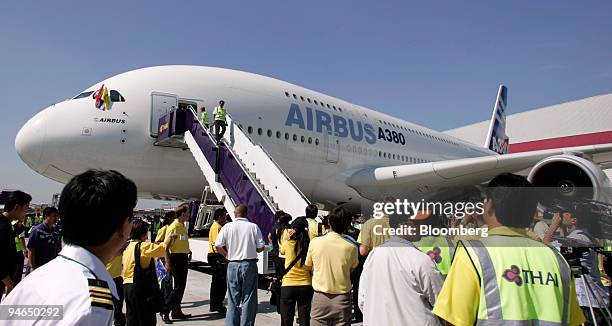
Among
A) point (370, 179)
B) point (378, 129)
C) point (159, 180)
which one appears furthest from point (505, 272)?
point (378, 129)

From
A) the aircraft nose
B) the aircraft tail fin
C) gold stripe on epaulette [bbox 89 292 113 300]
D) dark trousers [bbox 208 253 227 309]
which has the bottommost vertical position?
dark trousers [bbox 208 253 227 309]

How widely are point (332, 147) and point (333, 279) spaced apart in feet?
27.6

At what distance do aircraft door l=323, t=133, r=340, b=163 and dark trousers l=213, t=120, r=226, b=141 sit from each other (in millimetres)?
3613

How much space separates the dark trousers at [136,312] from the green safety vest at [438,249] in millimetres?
2452

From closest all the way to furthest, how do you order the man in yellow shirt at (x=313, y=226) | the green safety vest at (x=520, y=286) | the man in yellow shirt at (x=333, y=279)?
the green safety vest at (x=520, y=286), the man in yellow shirt at (x=333, y=279), the man in yellow shirt at (x=313, y=226)

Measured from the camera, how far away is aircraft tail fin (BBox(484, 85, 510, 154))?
27.6 metres

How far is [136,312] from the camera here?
3795 millimetres

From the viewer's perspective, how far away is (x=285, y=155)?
34.6 feet

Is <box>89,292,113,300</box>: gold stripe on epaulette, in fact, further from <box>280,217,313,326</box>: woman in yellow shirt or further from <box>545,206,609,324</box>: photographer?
<box>545,206,609,324</box>: photographer

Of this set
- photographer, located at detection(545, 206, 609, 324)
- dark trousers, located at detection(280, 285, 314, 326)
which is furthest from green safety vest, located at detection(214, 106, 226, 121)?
photographer, located at detection(545, 206, 609, 324)

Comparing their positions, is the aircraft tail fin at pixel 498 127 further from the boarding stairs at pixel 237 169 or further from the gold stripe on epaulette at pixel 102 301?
the gold stripe on epaulette at pixel 102 301

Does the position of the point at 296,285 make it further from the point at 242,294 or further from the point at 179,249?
the point at 179,249

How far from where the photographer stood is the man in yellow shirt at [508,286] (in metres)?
1.61

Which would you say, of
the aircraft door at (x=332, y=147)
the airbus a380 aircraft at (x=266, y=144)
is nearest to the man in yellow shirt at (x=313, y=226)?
the airbus a380 aircraft at (x=266, y=144)
